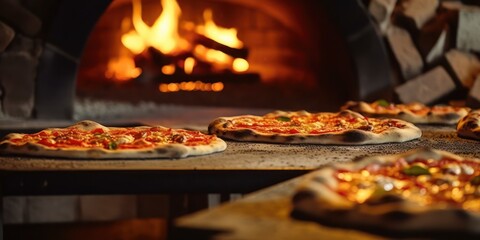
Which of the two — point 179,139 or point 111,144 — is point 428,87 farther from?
point 111,144

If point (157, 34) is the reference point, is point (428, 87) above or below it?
below

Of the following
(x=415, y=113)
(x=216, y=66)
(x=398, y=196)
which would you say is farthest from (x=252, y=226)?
(x=216, y=66)

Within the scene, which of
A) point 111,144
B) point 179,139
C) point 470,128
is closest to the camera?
point 111,144

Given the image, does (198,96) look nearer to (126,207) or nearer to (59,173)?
(126,207)

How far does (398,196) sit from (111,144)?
145 centimetres

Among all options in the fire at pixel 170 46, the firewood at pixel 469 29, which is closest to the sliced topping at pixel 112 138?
the fire at pixel 170 46

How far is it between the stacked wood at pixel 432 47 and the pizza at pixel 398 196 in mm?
3439

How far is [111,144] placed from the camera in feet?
10.2

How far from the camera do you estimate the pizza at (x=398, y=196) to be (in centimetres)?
178

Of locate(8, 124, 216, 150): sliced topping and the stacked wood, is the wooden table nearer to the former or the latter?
locate(8, 124, 216, 150): sliced topping

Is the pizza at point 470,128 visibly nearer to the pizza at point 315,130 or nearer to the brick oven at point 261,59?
the pizza at point 315,130

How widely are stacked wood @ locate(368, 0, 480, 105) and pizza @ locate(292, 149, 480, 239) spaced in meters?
3.44

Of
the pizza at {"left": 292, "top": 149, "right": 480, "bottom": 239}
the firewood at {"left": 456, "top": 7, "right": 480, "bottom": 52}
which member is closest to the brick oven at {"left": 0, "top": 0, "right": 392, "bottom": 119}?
the firewood at {"left": 456, "top": 7, "right": 480, "bottom": 52}

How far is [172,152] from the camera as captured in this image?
3066mm
